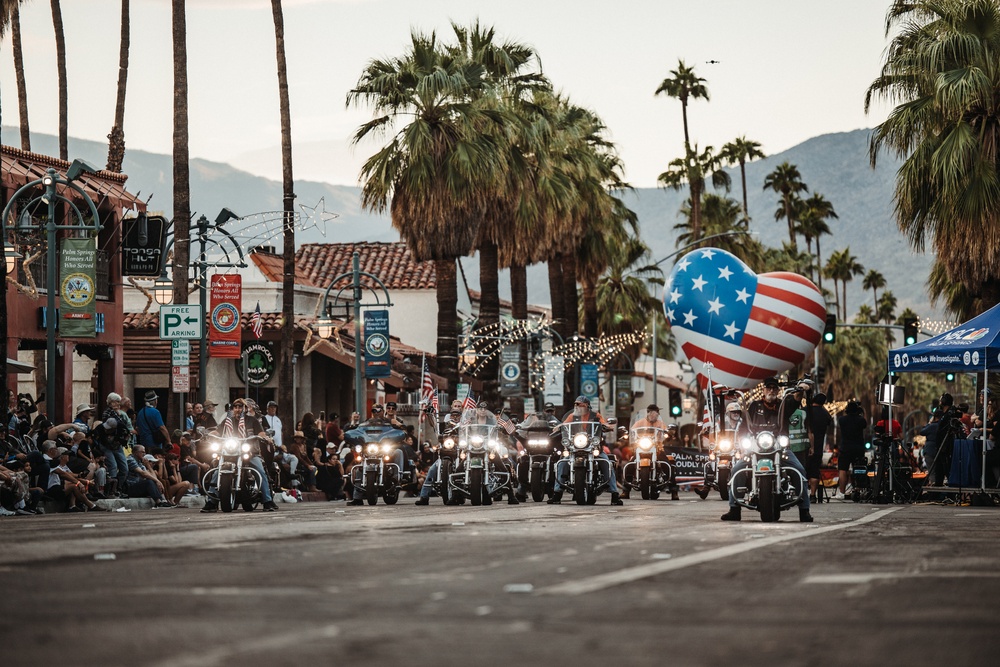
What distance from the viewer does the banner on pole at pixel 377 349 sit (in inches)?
1710

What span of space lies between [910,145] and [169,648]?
1131 inches

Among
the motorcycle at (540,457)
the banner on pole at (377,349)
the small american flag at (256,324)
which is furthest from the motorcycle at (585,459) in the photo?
the small american flag at (256,324)

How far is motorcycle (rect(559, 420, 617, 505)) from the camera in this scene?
81.5 feet

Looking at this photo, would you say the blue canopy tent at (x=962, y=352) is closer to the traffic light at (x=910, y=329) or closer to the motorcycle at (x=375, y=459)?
the traffic light at (x=910, y=329)

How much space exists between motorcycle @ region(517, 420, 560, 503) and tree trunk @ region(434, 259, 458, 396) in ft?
53.6

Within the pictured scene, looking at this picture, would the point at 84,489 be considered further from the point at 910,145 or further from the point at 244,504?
the point at 910,145

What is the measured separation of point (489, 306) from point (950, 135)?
Result: 19.9 m

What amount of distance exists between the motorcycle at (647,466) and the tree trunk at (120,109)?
2590 cm

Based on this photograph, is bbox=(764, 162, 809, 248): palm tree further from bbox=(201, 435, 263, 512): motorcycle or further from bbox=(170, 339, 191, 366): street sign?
bbox=(201, 435, 263, 512): motorcycle

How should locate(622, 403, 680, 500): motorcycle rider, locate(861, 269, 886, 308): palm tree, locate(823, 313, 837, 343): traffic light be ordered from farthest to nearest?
locate(861, 269, 886, 308): palm tree
locate(823, 313, 837, 343): traffic light
locate(622, 403, 680, 500): motorcycle rider

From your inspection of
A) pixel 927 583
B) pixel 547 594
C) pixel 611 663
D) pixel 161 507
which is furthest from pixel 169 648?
pixel 161 507

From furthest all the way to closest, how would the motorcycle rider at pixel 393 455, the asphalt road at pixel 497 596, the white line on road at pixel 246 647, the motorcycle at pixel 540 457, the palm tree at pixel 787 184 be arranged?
the palm tree at pixel 787 184 < the motorcycle at pixel 540 457 < the motorcycle rider at pixel 393 455 < the asphalt road at pixel 497 596 < the white line on road at pixel 246 647

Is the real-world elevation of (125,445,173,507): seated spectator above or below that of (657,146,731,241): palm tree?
below

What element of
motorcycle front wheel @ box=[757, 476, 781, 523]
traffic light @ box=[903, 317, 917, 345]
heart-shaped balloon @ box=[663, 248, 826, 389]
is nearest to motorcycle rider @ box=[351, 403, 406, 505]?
motorcycle front wheel @ box=[757, 476, 781, 523]
